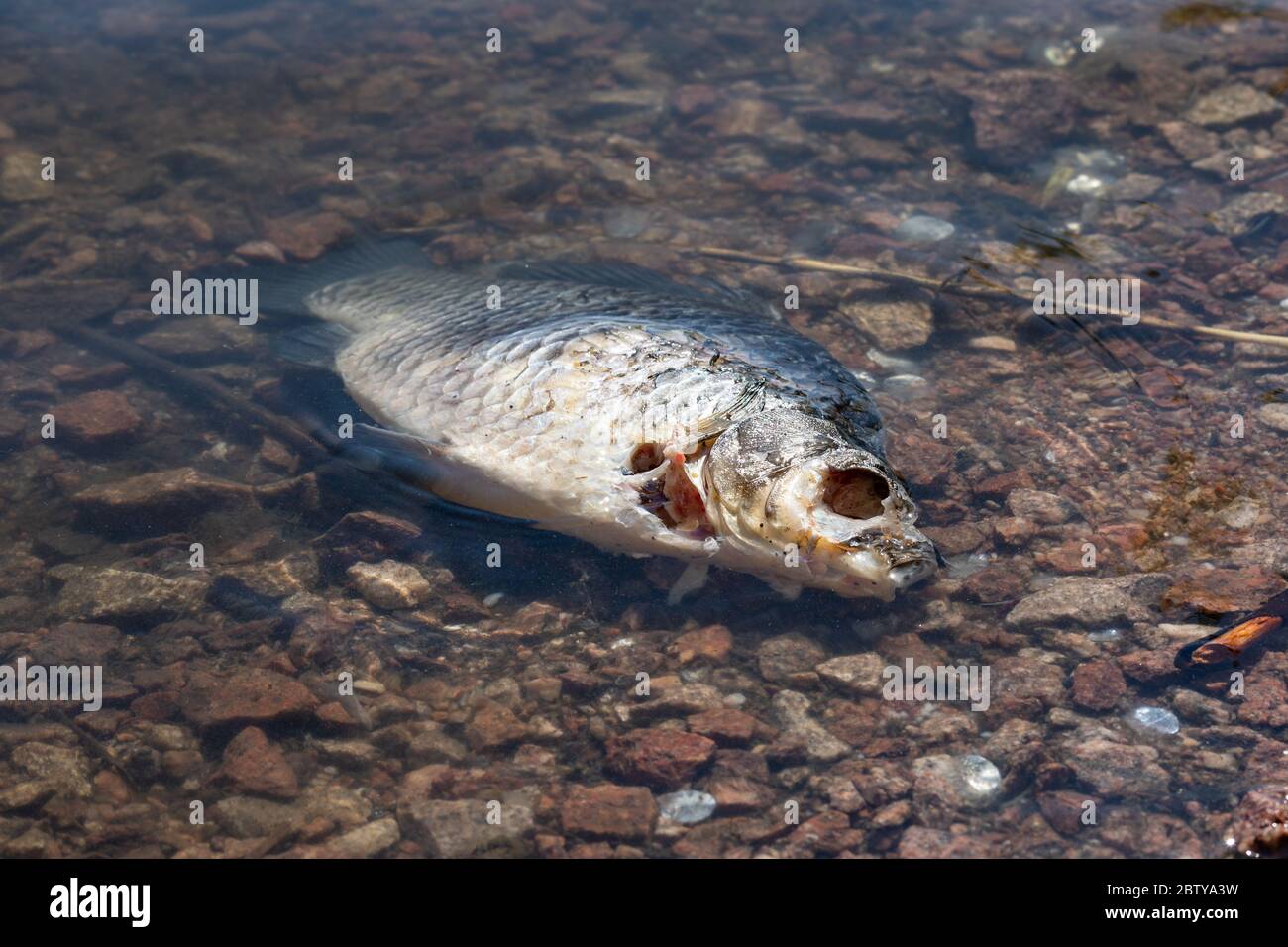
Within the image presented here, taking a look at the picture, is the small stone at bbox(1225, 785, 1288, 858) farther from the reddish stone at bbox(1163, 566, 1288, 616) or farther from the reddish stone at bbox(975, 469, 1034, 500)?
the reddish stone at bbox(975, 469, 1034, 500)

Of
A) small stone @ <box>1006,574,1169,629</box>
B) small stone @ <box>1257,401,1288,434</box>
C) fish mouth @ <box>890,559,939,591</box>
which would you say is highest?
small stone @ <box>1257,401,1288,434</box>

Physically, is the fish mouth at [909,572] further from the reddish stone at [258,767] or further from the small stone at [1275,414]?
the small stone at [1275,414]

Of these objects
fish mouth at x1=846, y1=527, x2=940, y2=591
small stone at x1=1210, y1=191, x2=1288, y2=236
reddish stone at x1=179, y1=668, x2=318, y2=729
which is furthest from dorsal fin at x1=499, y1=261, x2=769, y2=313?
small stone at x1=1210, y1=191, x2=1288, y2=236

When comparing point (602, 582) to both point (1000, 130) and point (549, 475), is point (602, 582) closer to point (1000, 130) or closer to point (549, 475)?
point (549, 475)

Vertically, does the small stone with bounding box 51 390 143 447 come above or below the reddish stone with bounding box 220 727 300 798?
above

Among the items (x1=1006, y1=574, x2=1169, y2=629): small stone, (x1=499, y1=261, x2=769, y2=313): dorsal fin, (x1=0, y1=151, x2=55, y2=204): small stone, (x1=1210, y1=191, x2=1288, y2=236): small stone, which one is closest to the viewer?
(x1=1006, y1=574, x2=1169, y2=629): small stone

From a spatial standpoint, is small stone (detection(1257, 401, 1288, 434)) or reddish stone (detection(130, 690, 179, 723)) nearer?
reddish stone (detection(130, 690, 179, 723))
